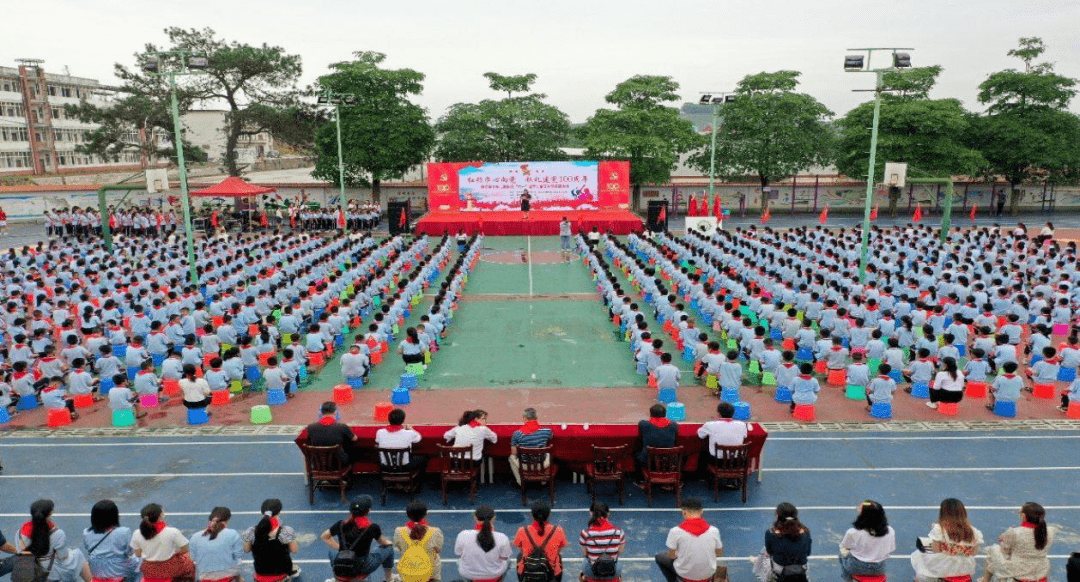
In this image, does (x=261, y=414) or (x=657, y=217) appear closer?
(x=261, y=414)

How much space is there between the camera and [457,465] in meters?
8.60

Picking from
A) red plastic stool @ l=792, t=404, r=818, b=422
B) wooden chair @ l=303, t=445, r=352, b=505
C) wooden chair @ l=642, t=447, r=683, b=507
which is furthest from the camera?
red plastic stool @ l=792, t=404, r=818, b=422

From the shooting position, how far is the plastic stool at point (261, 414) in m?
11.3

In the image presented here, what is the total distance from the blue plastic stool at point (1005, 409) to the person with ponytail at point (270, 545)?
10796 mm

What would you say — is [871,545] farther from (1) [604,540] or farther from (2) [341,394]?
(2) [341,394]

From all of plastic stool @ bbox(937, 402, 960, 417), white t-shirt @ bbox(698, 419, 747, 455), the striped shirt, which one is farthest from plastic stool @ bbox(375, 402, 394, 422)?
plastic stool @ bbox(937, 402, 960, 417)

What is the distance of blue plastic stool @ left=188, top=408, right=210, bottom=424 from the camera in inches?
444

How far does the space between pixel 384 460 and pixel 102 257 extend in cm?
2035

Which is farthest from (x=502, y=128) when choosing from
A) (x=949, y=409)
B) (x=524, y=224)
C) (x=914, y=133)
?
(x=949, y=409)

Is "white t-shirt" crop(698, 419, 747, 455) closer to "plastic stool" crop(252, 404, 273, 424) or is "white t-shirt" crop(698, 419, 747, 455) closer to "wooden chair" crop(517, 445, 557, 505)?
"wooden chair" crop(517, 445, 557, 505)

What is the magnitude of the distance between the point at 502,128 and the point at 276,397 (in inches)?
1217

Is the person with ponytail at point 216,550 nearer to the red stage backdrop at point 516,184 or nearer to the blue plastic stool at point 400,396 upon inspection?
the blue plastic stool at point 400,396

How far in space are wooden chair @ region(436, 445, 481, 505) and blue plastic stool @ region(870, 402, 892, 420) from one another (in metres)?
6.69

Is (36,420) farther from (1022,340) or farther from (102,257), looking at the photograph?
(1022,340)
